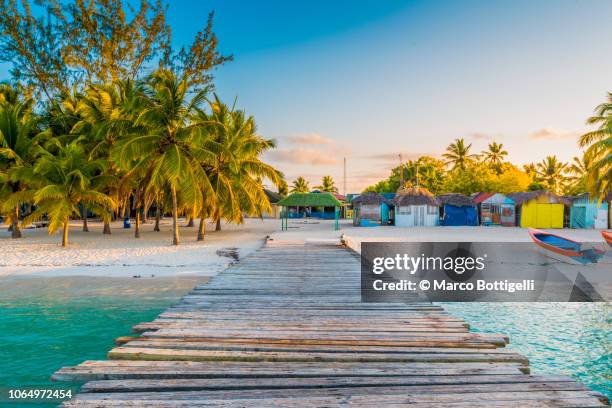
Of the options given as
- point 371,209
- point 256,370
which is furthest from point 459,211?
point 256,370

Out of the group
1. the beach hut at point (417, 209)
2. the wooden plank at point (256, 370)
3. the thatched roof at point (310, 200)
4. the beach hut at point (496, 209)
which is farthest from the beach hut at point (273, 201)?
the wooden plank at point (256, 370)

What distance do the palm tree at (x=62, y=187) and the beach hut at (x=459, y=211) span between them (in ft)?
85.4

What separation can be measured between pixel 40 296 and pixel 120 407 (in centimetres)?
817

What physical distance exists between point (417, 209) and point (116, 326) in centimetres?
2794

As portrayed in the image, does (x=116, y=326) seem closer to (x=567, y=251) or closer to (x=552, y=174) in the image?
(x=567, y=251)

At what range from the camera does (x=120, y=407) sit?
8.84 ft

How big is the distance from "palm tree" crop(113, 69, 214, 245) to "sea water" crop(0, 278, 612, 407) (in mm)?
6266

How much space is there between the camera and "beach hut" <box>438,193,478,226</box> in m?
33.0

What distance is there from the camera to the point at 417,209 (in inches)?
1268

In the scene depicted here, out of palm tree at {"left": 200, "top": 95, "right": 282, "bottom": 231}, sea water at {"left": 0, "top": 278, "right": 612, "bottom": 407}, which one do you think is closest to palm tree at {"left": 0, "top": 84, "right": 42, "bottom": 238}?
palm tree at {"left": 200, "top": 95, "right": 282, "bottom": 231}

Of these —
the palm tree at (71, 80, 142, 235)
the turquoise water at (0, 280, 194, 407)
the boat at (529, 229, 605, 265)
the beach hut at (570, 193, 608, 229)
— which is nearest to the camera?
the turquoise water at (0, 280, 194, 407)

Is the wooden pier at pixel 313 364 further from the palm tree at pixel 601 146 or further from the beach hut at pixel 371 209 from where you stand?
the beach hut at pixel 371 209

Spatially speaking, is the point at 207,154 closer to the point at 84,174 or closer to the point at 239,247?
the point at 239,247

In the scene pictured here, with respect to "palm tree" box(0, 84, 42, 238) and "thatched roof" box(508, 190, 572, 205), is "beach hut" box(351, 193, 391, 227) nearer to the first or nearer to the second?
"thatched roof" box(508, 190, 572, 205)
